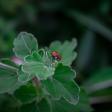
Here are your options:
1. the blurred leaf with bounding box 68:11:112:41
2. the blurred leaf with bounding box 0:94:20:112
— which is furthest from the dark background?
the blurred leaf with bounding box 0:94:20:112

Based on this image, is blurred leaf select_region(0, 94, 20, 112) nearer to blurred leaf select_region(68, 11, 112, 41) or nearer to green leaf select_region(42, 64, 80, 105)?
green leaf select_region(42, 64, 80, 105)

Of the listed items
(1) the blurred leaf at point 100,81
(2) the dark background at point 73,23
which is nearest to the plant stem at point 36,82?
(1) the blurred leaf at point 100,81

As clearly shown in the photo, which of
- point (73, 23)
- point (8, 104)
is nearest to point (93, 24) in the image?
point (73, 23)

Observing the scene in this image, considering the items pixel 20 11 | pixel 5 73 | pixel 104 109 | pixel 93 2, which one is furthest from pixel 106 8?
pixel 5 73

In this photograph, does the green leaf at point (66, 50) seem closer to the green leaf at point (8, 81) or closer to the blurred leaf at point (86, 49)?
the green leaf at point (8, 81)

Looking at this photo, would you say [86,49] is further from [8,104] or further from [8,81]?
[8,81]
